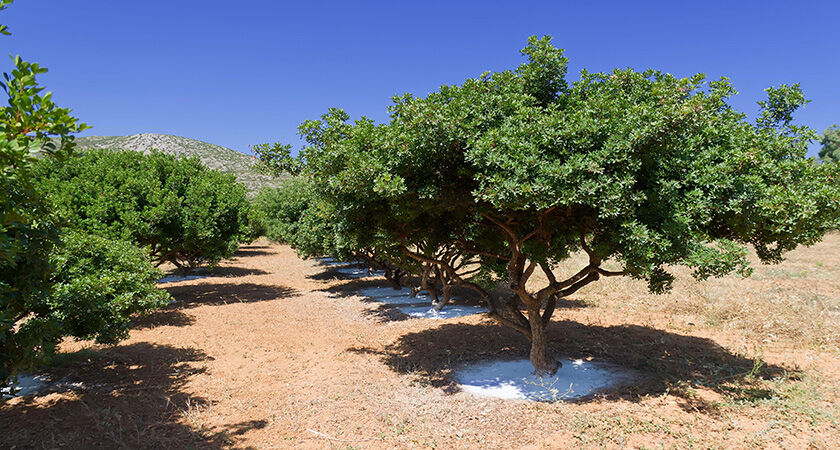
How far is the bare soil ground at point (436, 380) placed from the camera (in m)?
6.35

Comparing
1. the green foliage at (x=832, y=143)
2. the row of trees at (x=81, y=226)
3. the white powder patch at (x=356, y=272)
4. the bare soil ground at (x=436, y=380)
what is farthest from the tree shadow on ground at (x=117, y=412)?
Result: the green foliage at (x=832, y=143)

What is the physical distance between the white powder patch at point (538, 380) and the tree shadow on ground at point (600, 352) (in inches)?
11.6

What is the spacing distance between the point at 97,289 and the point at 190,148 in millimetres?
75500

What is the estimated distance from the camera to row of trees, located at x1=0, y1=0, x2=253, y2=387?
334 cm

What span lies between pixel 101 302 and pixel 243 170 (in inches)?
2716

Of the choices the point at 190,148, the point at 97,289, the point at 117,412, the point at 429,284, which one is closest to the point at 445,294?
the point at 429,284

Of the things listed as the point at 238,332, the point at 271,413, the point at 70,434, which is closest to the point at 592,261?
the point at 271,413

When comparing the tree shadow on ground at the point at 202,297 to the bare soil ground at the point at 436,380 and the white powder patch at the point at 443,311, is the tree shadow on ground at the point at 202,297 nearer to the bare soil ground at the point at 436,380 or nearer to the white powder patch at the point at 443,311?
the bare soil ground at the point at 436,380

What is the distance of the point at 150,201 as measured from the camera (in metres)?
15.3

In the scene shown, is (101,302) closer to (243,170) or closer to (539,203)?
(539,203)

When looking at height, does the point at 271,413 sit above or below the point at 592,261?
below

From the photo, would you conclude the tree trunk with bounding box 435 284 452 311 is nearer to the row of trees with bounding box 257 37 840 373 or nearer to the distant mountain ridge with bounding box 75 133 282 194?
the row of trees with bounding box 257 37 840 373

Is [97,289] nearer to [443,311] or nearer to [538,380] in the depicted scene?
[538,380]

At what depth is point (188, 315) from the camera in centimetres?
1523
